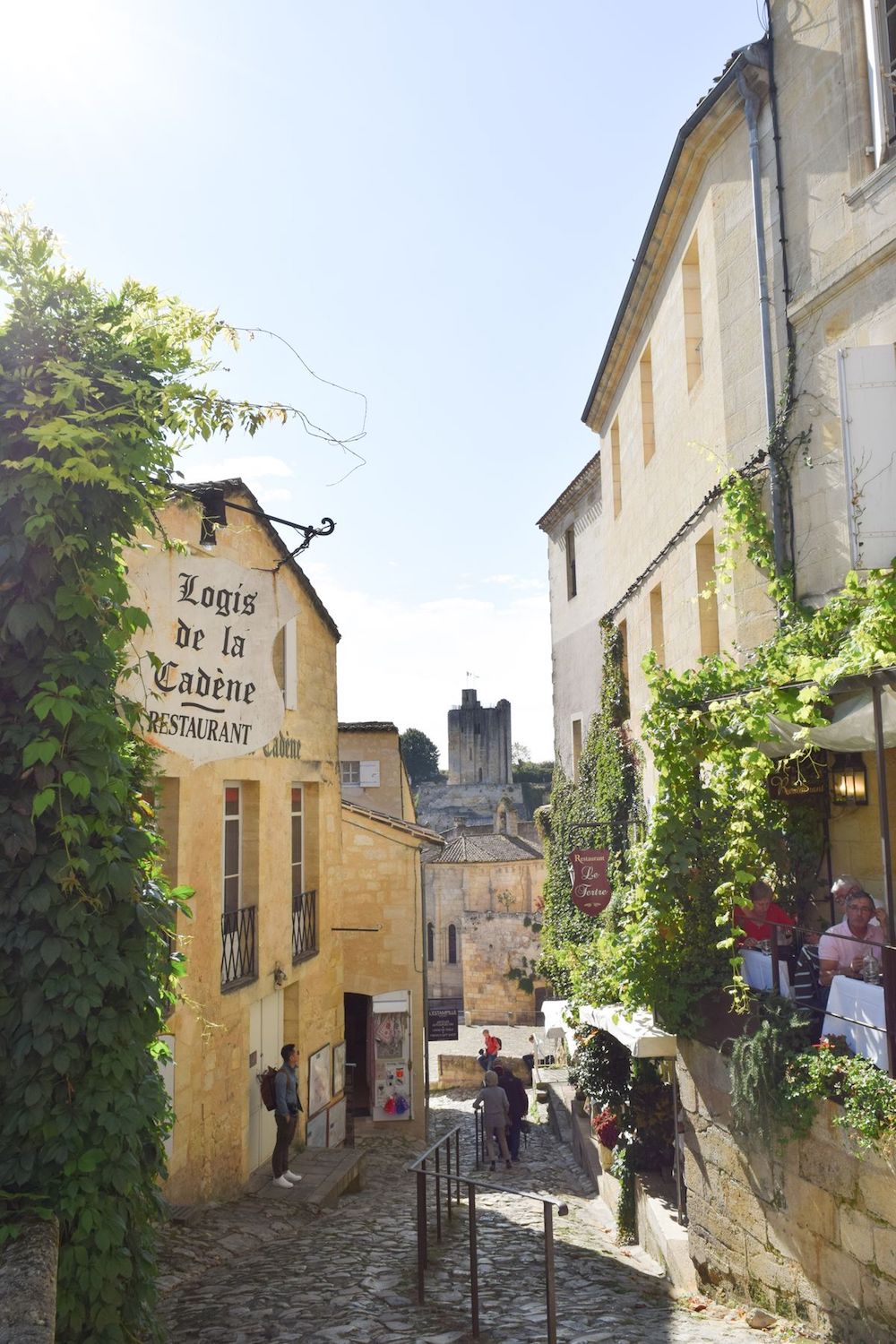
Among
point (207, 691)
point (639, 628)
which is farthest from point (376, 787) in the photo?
point (207, 691)

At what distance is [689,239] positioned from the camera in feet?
35.2

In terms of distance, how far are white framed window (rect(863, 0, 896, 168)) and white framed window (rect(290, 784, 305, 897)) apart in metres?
9.67

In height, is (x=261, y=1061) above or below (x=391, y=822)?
below

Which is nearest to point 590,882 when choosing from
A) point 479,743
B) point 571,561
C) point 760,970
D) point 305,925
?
point 305,925

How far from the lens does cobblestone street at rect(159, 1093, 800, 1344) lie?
19.4 ft

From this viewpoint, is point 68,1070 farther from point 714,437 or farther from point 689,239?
point 689,239

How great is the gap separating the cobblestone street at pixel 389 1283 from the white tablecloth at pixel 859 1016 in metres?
1.70

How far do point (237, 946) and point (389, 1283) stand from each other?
15.8 ft

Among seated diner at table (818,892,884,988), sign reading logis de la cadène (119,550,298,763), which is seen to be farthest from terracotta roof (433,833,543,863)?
sign reading logis de la cadène (119,550,298,763)

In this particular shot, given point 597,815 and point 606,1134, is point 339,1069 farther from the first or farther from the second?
point 597,815

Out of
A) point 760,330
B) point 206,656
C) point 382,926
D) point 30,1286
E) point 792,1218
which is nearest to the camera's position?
point 30,1286

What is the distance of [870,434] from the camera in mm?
7410

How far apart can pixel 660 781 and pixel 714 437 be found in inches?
141

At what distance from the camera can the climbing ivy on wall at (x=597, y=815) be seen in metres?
14.2
